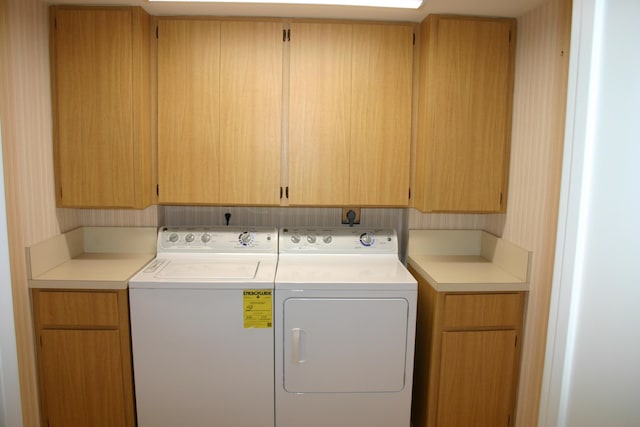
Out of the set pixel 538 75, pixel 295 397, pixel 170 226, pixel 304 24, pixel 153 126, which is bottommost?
pixel 295 397

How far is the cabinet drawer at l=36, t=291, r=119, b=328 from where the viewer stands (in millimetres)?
2008

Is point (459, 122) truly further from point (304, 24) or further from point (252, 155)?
point (252, 155)

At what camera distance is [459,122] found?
7.22 ft

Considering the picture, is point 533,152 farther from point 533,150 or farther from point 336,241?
point 336,241

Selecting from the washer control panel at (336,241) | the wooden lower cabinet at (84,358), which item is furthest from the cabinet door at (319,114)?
the wooden lower cabinet at (84,358)

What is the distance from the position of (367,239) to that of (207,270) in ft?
3.08

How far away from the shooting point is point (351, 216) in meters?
2.57

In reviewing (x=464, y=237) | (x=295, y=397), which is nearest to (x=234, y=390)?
(x=295, y=397)

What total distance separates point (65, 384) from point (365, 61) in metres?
2.26

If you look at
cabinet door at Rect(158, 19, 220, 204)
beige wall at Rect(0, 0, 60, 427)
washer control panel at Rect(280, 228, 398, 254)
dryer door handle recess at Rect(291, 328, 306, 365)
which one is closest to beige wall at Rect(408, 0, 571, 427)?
washer control panel at Rect(280, 228, 398, 254)

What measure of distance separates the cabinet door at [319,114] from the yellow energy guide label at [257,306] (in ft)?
1.84

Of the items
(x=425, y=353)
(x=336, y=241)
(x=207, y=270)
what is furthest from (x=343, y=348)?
(x=207, y=270)

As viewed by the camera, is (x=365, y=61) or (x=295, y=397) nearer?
(x=295, y=397)

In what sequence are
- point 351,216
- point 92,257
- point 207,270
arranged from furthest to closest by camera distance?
point 351,216 → point 92,257 → point 207,270
